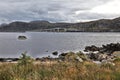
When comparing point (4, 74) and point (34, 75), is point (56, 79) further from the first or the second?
point (4, 74)

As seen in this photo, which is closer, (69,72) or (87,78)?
(87,78)

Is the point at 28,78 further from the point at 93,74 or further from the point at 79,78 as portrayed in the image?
the point at 93,74

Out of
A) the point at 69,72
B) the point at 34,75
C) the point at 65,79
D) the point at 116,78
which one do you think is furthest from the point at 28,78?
the point at 116,78

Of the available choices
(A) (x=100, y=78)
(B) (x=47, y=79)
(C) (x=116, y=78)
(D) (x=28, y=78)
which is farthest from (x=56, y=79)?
(C) (x=116, y=78)

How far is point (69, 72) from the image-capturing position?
11773 mm

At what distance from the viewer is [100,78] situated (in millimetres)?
10695

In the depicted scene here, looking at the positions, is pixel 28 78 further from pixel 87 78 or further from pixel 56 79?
pixel 87 78

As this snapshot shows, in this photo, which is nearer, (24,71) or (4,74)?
(4,74)

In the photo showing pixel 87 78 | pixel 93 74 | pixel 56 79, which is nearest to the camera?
pixel 56 79

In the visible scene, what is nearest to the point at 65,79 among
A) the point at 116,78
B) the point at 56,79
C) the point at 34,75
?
the point at 56,79

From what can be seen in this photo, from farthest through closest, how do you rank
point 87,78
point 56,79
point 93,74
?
point 93,74 < point 87,78 < point 56,79

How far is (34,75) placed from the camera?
35.1 feet

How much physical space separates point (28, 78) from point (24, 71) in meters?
1.94

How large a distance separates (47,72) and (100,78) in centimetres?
238
